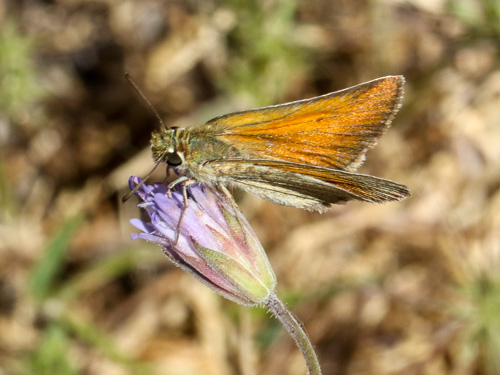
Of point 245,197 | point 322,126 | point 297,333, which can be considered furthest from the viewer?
point 245,197

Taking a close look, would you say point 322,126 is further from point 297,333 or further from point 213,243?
point 297,333

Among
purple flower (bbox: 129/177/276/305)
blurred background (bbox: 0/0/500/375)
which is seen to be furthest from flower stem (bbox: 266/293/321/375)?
blurred background (bbox: 0/0/500/375)

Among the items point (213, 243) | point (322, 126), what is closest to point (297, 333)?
point (213, 243)

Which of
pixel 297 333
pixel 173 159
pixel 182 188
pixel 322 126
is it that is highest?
pixel 322 126

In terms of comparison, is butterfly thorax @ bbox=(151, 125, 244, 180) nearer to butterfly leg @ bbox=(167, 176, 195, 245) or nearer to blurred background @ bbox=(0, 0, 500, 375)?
butterfly leg @ bbox=(167, 176, 195, 245)

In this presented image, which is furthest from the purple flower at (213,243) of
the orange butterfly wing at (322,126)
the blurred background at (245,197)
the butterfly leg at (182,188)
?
the blurred background at (245,197)

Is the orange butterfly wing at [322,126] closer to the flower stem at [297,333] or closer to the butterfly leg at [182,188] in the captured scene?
the butterfly leg at [182,188]
